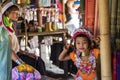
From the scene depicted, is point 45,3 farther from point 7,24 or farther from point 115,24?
point 115,24

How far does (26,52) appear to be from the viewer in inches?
81.0

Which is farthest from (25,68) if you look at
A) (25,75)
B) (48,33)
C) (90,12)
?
(90,12)

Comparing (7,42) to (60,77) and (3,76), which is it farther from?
(60,77)

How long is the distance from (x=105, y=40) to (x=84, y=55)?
0.86ft

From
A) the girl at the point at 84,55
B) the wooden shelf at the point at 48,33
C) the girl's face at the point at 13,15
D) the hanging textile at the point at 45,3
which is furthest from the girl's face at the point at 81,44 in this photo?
the girl's face at the point at 13,15

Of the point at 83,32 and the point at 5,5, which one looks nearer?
the point at 83,32

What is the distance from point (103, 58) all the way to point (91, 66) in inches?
9.2

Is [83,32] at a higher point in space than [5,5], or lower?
lower

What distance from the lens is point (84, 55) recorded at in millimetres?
1943

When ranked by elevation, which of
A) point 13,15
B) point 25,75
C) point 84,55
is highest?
point 13,15

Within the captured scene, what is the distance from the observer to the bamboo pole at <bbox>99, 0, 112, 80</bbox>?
5.55 ft

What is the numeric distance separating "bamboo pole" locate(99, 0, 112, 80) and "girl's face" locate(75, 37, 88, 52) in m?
0.20

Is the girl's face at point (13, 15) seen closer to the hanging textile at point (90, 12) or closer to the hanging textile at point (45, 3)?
the hanging textile at point (45, 3)

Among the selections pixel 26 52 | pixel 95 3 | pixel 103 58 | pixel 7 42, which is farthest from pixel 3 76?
pixel 95 3
